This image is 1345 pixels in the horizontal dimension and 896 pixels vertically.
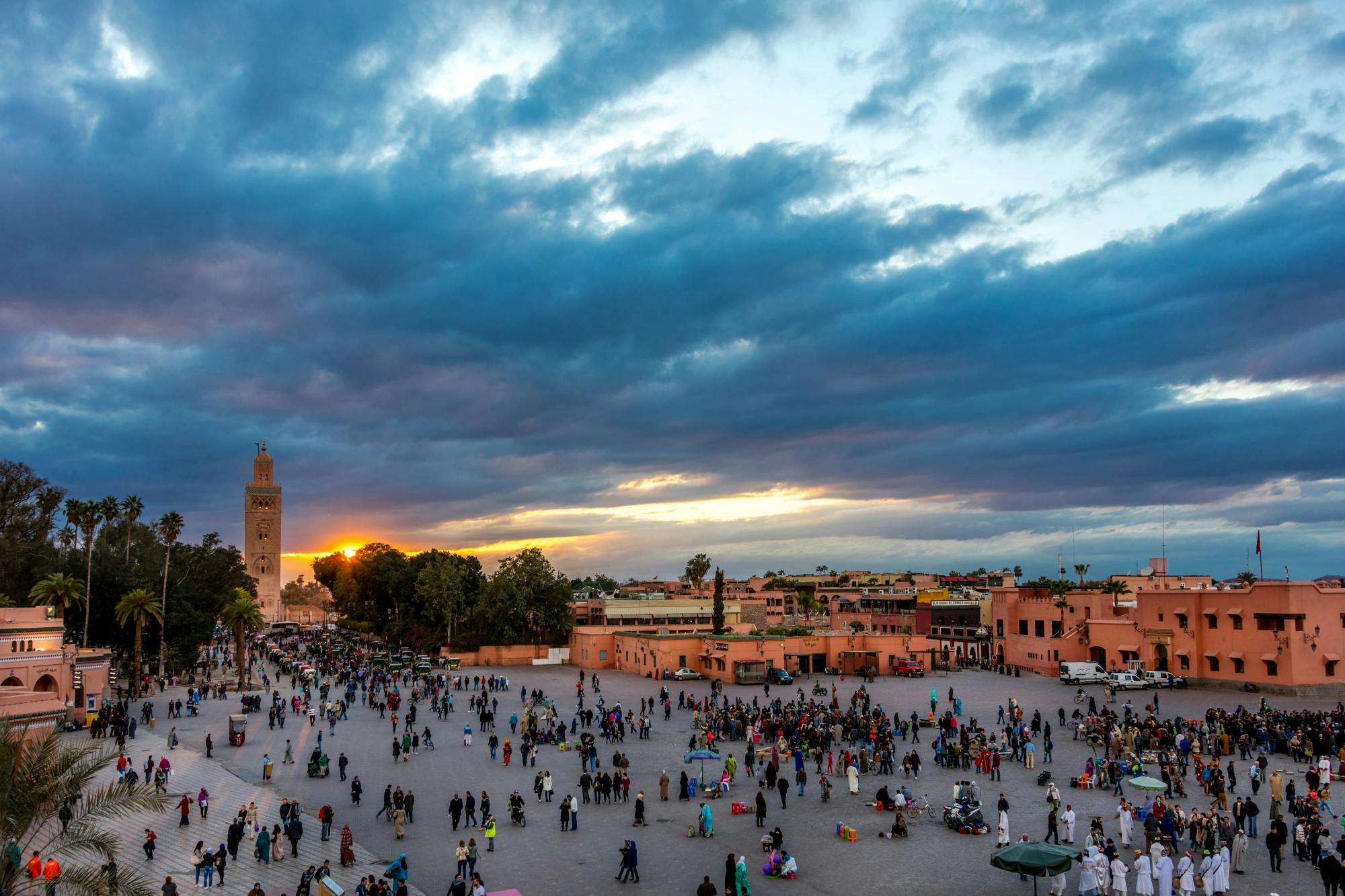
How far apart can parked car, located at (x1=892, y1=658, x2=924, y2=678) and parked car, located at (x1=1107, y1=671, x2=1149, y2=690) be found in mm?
12986

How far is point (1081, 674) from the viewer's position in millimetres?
53031

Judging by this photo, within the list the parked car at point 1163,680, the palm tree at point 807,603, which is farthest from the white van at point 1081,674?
the palm tree at point 807,603

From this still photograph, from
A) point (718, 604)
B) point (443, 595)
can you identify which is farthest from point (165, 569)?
point (718, 604)

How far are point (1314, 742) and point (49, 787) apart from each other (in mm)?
36827

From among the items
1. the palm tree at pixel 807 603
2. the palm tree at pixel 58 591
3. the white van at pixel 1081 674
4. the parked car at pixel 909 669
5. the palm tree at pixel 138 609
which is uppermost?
the palm tree at pixel 58 591

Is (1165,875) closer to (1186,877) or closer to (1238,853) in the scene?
(1186,877)

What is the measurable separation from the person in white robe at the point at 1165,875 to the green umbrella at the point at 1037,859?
1460 millimetres

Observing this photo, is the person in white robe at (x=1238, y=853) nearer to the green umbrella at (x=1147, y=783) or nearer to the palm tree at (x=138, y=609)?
the green umbrella at (x=1147, y=783)

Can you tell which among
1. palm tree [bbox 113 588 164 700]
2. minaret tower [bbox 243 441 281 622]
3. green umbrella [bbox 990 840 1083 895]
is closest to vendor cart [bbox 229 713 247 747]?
palm tree [bbox 113 588 164 700]

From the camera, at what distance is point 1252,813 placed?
22.0 metres

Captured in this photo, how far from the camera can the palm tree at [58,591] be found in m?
51.8

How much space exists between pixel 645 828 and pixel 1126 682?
119 feet

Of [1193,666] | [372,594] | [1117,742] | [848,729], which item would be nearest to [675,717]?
[848,729]

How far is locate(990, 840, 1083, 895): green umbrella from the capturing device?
688 inches
